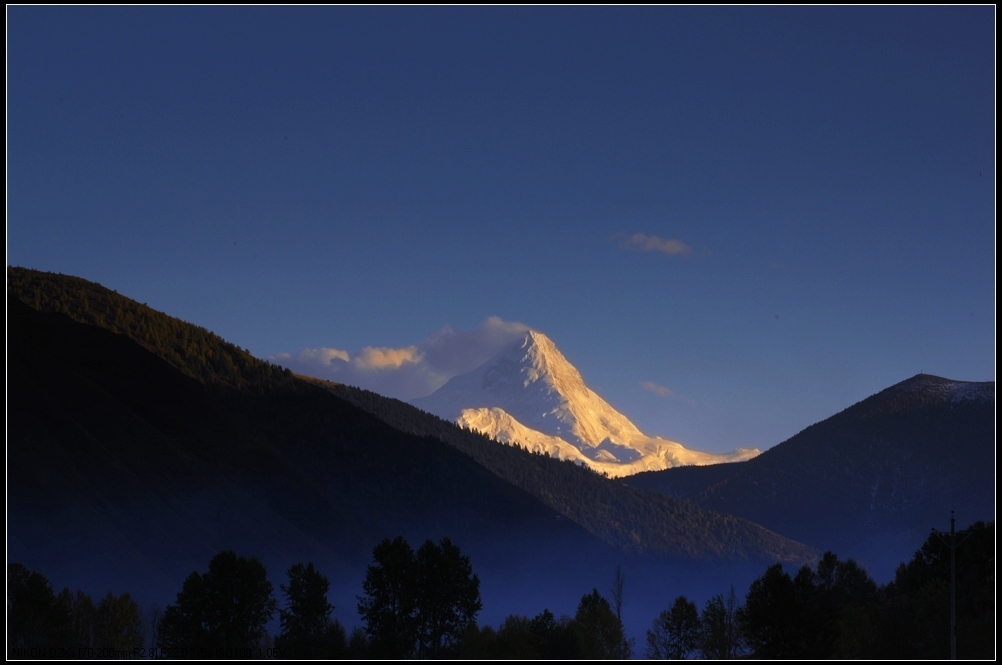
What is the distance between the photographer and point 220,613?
11262cm

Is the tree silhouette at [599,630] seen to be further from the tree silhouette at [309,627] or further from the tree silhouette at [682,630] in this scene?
the tree silhouette at [309,627]

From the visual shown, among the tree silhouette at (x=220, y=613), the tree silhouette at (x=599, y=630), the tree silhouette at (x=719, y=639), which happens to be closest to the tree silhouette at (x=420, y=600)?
the tree silhouette at (x=220, y=613)

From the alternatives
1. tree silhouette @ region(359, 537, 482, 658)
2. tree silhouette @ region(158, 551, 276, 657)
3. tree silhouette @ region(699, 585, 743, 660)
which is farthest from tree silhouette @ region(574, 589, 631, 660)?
tree silhouette @ region(158, 551, 276, 657)

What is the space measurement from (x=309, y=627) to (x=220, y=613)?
26.0 feet

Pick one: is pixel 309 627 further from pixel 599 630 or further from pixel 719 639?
pixel 719 639

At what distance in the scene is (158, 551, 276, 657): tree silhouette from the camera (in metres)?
108

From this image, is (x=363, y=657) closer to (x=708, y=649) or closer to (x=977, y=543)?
(x=708, y=649)

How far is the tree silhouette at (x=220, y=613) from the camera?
10794 cm

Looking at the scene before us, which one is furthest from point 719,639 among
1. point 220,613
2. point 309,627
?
point 220,613

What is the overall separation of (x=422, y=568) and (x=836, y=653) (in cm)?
4114

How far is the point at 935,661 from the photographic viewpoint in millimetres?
87188

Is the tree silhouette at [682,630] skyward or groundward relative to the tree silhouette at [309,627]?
groundward

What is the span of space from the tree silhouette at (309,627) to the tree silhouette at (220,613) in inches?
96.5

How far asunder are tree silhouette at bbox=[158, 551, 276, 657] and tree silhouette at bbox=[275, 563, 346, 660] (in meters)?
2.45
